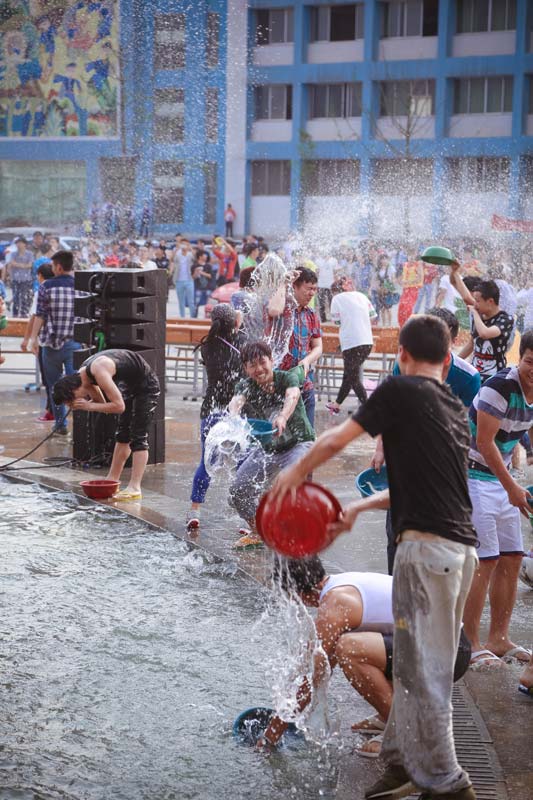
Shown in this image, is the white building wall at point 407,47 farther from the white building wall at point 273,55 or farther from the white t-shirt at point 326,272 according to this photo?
the white t-shirt at point 326,272

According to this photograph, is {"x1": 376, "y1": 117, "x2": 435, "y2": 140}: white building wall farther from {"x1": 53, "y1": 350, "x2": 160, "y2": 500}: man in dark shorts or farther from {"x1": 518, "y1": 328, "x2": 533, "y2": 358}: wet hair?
{"x1": 518, "y1": 328, "x2": 533, "y2": 358}: wet hair

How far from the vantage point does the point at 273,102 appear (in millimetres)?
47938

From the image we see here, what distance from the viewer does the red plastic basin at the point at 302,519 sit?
12.2ft

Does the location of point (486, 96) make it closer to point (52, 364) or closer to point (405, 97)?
point (405, 97)

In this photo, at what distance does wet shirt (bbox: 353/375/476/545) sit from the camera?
3629 mm

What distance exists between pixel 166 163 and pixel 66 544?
42.9 metres

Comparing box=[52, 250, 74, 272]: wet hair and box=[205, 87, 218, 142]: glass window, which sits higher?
box=[205, 87, 218, 142]: glass window

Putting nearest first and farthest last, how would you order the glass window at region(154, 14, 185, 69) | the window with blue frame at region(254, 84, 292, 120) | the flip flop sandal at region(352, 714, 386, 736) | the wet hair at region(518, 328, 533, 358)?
the flip flop sandal at region(352, 714, 386, 736), the wet hair at region(518, 328, 533, 358), the glass window at region(154, 14, 185, 69), the window with blue frame at region(254, 84, 292, 120)

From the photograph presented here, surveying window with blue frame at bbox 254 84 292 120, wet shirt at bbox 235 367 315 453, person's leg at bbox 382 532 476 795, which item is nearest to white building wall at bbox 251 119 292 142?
window with blue frame at bbox 254 84 292 120

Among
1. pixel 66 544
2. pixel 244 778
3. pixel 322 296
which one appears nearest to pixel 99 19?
pixel 322 296

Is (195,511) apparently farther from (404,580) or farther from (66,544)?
(404,580)

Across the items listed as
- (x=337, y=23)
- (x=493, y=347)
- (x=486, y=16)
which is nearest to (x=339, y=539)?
(x=493, y=347)

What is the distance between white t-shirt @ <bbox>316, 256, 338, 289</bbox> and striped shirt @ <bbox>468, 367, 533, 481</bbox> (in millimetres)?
18144

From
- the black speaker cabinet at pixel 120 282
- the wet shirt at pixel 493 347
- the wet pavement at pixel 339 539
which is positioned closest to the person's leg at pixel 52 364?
the wet pavement at pixel 339 539
